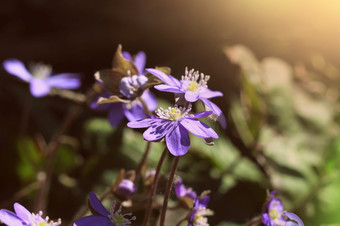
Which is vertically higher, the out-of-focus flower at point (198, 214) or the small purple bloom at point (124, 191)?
the small purple bloom at point (124, 191)

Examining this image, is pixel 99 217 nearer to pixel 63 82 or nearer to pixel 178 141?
pixel 178 141

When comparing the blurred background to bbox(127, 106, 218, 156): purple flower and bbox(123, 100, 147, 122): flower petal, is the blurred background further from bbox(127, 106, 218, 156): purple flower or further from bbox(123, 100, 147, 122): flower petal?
bbox(127, 106, 218, 156): purple flower

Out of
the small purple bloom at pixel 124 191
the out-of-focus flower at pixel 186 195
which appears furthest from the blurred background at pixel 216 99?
the small purple bloom at pixel 124 191

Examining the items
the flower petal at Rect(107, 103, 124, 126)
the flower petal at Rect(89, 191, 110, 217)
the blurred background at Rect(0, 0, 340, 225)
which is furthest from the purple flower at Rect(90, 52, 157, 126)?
the blurred background at Rect(0, 0, 340, 225)

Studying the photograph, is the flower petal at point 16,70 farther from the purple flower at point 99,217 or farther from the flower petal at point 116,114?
the purple flower at point 99,217

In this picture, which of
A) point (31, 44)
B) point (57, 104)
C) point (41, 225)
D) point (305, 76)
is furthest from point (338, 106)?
point (41, 225)

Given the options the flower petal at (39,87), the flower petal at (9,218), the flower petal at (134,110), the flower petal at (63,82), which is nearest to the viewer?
the flower petal at (9,218)

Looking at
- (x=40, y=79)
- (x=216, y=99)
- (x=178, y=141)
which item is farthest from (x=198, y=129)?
(x=216, y=99)
